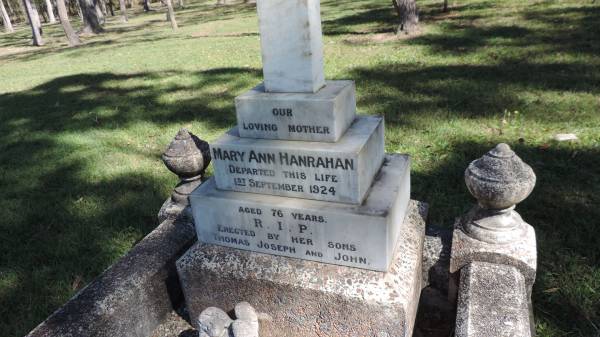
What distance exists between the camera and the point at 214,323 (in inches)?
92.3

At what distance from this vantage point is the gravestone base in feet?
7.20

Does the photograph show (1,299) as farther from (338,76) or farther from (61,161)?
(338,76)

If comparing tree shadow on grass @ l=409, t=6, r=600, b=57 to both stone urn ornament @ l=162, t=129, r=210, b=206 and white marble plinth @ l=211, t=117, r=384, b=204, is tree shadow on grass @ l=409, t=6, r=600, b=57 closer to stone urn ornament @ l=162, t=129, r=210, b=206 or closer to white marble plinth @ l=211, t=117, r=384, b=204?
stone urn ornament @ l=162, t=129, r=210, b=206

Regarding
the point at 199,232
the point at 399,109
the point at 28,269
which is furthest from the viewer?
the point at 399,109

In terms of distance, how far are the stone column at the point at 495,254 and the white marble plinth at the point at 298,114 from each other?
822 millimetres

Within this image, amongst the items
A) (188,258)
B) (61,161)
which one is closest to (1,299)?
(188,258)

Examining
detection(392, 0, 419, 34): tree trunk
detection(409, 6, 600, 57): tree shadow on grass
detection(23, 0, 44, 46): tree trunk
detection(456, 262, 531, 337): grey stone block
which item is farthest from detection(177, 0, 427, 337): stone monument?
detection(23, 0, 44, 46): tree trunk

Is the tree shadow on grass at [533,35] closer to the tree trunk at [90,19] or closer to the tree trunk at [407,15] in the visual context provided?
the tree trunk at [407,15]

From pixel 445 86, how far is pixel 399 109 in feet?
3.73

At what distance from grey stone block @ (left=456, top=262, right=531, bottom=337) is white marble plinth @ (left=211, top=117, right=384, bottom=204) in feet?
2.43

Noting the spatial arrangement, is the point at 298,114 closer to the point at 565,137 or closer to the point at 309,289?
the point at 309,289

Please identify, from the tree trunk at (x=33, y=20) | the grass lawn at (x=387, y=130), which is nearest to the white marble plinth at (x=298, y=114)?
the grass lawn at (x=387, y=130)

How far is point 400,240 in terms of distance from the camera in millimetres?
2543

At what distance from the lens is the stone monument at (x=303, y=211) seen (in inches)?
87.7
